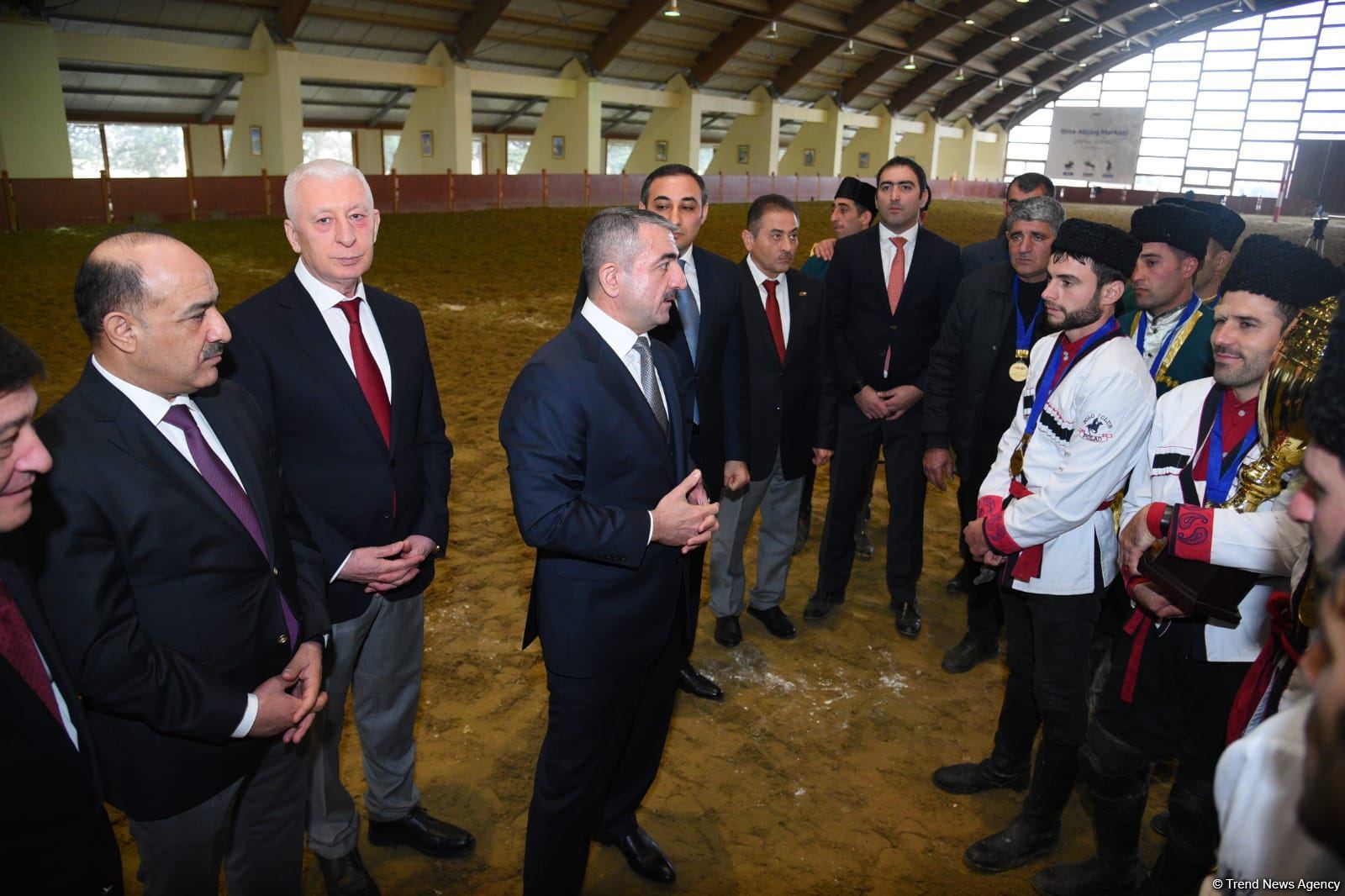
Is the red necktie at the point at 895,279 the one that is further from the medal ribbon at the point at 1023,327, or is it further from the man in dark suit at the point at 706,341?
the man in dark suit at the point at 706,341

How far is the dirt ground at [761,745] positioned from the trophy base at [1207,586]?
104cm

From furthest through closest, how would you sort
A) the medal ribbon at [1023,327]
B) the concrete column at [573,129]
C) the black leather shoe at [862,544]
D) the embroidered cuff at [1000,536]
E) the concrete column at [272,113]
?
the concrete column at [573,129] → the concrete column at [272,113] → the black leather shoe at [862,544] → the medal ribbon at [1023,327] → the embroidered cuff at [1000,536]

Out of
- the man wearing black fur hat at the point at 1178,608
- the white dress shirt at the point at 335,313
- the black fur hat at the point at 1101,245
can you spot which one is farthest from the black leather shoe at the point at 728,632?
the black fur hat at the point at 1101,245

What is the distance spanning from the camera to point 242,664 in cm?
173

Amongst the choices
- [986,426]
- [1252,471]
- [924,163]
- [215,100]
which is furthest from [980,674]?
[924,163]

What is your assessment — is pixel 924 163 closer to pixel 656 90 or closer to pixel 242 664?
pixel 656 90

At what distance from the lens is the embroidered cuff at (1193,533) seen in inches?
76.8

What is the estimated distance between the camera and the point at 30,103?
475 inches

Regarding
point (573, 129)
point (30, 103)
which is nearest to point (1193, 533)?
point (30, 103)

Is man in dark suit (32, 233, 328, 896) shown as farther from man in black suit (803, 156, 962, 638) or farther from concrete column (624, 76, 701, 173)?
concrete column (624, 76, 701, 173)

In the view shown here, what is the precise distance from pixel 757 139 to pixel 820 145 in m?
3.37

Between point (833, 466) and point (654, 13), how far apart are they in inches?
658

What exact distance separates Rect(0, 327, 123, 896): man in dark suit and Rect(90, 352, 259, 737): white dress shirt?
0.72ft

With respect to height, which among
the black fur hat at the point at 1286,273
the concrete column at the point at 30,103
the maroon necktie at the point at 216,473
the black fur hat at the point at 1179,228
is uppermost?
the concrete column at the point at 30,103
